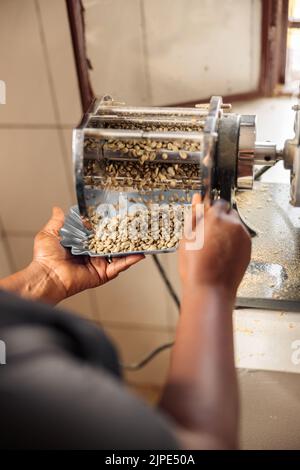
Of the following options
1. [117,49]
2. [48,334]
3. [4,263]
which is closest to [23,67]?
[117,49]

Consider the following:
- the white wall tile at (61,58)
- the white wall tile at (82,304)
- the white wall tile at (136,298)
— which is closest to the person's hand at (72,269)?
the white wall tile at (61,58)

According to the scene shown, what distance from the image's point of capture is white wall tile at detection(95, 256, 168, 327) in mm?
1695

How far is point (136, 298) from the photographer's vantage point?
69.3 inches

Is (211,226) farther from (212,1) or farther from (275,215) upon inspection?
(212,1)

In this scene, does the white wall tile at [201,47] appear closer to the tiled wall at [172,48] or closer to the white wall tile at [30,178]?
the tiled wall at [172,48]

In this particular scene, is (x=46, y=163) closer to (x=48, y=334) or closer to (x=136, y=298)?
(x=136, y=298)

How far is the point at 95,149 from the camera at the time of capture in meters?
0.91

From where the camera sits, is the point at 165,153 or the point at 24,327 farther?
the point at 165,153

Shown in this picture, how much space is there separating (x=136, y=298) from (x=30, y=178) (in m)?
0.56

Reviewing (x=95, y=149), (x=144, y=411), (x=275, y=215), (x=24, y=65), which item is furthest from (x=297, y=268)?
(x=24, y=65)

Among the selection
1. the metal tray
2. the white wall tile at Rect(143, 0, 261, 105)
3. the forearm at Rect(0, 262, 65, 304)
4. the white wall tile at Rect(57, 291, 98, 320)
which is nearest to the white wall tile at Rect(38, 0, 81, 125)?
the white wall tile at Rect(143, 0, 261, 105)

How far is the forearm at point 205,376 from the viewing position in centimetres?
52

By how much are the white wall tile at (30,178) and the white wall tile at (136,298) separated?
0.33 m

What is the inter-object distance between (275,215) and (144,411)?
0.80 metres
